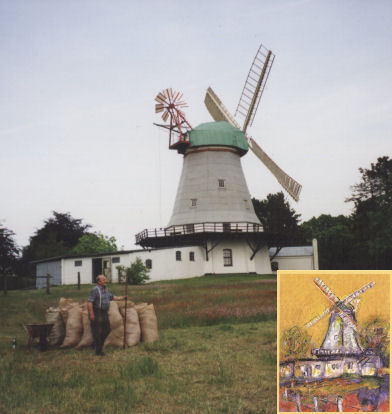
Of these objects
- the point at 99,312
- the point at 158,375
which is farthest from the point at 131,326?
the point at 158,375

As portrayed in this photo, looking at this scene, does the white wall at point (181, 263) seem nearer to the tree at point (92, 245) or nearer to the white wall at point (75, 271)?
the white wall at point (75, 271)

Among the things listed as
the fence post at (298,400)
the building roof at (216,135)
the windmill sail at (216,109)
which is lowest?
the fence post at (298,400)

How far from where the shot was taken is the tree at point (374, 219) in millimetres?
41938

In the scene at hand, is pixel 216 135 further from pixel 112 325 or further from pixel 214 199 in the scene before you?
pixel 112 325

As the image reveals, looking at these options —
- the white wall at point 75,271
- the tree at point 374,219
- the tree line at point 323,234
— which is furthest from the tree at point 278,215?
the white wall at point 75,271

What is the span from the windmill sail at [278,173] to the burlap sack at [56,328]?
34004mm

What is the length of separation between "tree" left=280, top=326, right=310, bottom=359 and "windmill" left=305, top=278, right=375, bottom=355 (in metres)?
0.10

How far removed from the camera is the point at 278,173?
46.0 metres

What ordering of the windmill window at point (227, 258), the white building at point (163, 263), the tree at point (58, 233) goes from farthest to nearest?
the tree at point (58, 233), the windmill window at point (227, 258), the white building at point (163, 263)

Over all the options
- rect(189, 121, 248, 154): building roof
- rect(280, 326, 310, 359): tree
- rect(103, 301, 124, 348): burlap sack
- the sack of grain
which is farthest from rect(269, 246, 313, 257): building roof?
rect(280, 326, 310, 359): tree

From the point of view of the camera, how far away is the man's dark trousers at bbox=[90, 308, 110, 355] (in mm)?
10195

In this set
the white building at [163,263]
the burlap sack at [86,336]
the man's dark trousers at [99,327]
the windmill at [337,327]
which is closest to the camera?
the windmill at [337,327]

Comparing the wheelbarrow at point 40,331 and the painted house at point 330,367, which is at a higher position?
the painted house at point 330,367

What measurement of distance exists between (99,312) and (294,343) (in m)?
6.54
